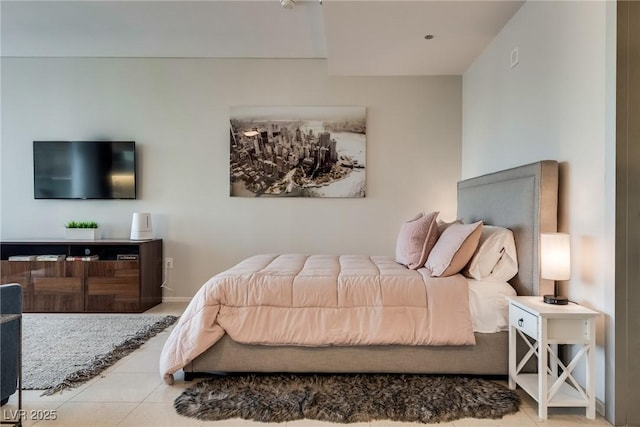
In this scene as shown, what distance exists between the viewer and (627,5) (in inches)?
69.4

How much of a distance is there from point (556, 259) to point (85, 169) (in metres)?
4.51

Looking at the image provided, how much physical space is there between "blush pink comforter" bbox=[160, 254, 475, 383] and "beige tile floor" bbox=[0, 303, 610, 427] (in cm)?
19

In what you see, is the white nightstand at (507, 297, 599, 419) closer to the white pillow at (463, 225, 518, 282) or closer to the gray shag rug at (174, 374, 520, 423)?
the gray shag rug at (174, 374, 520, 423)

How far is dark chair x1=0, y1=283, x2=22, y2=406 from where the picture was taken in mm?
1779

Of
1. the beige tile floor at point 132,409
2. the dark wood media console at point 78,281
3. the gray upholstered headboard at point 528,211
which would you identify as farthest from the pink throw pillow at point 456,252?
the dark wood media console at point 78,281

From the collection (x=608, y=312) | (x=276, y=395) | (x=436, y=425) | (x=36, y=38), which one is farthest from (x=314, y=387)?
(x=36, y=38)

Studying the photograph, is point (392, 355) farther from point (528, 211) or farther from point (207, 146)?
point (207, 146)

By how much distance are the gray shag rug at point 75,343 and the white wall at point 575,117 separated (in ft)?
9.78

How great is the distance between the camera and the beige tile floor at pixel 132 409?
1.79 metres

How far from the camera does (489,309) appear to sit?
2182 millimetres

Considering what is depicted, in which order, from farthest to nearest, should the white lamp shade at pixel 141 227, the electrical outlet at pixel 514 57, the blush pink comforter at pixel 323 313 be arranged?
the white lamp shade at pixel 141 227
the electrical outlet at pixel 514 57
the blush pink comforter at pixel 323 313

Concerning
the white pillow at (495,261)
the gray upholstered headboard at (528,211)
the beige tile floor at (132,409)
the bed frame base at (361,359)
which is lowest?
the beige tile floor at (132,409)

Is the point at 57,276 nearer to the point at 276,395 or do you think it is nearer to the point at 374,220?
the point at 276,395

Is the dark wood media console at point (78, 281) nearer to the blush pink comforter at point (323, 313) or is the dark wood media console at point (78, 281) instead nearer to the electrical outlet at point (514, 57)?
the blush pink comforter at point (323, 313)
